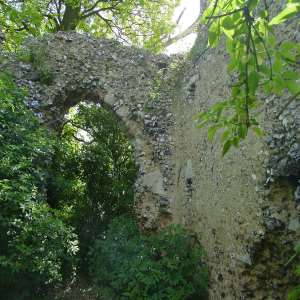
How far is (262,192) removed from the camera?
3324mm

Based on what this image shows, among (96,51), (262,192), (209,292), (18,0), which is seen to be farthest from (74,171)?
(18,0)

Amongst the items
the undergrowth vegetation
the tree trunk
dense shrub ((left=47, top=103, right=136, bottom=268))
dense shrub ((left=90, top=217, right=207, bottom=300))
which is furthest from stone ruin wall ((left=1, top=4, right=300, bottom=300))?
the tree trunk

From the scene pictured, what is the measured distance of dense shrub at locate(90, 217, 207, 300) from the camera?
396 centimetres

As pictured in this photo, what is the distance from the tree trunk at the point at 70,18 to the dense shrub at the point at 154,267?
7835 mm

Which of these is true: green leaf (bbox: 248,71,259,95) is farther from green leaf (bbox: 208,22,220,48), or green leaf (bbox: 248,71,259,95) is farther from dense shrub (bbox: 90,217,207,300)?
dense shrub (bbox: 90,217,207,300)

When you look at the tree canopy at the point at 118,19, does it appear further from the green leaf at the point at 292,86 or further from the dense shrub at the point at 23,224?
the green leaf at the point at 292,86

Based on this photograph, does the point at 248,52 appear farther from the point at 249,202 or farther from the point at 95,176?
the point at 95,176

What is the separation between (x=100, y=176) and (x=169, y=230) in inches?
104

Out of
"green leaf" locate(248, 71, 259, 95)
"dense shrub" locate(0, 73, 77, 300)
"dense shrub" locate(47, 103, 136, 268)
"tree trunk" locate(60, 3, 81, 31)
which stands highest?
"tree trunk" locate(60, 3, 81, 31)

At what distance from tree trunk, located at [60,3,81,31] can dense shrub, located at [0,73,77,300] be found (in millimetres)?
7101

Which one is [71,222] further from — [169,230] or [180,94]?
[180,94]

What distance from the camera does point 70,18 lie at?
11.0 meters

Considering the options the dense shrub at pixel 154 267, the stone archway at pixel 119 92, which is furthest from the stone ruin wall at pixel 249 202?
the stone archway at pixel 119 92

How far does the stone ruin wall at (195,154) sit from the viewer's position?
3.17 m
